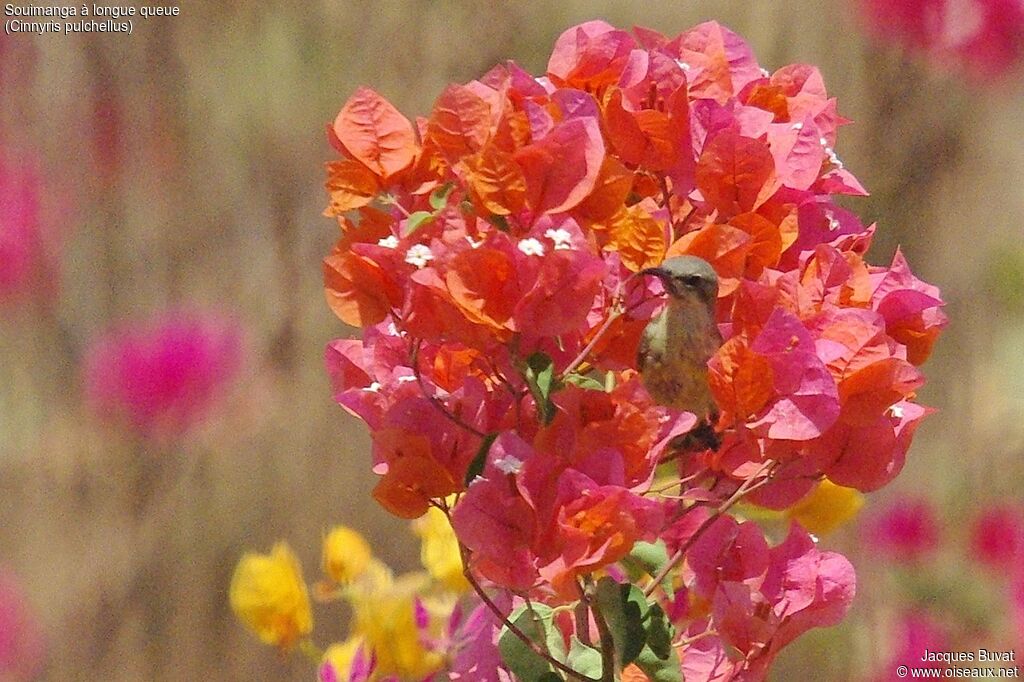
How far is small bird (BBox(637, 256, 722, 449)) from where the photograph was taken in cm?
37

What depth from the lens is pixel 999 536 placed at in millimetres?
1083

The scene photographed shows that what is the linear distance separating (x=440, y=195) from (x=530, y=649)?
0.18 meters

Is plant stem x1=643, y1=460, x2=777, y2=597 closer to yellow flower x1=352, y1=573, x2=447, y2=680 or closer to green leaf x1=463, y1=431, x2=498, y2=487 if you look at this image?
green leaf x1=463, y1=431, x2=498, y2=487

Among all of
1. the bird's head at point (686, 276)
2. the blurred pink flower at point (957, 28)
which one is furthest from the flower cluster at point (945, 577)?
the bird's head at point (686, 276)

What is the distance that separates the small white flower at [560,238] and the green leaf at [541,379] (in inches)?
1.5

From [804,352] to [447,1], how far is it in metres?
0.72

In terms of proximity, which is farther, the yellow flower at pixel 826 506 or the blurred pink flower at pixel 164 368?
the blurred pink flower at pixel 164 368

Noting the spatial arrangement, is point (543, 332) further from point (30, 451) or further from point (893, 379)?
point (30, 451)

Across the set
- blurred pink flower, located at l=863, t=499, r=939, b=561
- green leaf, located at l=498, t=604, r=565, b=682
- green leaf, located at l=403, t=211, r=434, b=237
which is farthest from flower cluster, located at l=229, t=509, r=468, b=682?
blurred pink flower, located at l=863, t=499, r=939, b=561

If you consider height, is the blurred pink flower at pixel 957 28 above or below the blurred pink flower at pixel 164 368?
above

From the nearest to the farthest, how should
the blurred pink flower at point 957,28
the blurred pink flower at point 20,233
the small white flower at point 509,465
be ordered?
the small white flower at point 509,465, the blurred pink flower at point 20,233, the blurred pink flower at point 957,28

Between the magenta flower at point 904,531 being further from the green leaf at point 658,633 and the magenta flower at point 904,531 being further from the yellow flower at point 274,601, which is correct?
the green leaf at point 658,633

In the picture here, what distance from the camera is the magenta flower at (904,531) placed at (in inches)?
42.9

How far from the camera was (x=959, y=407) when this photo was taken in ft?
3.57
